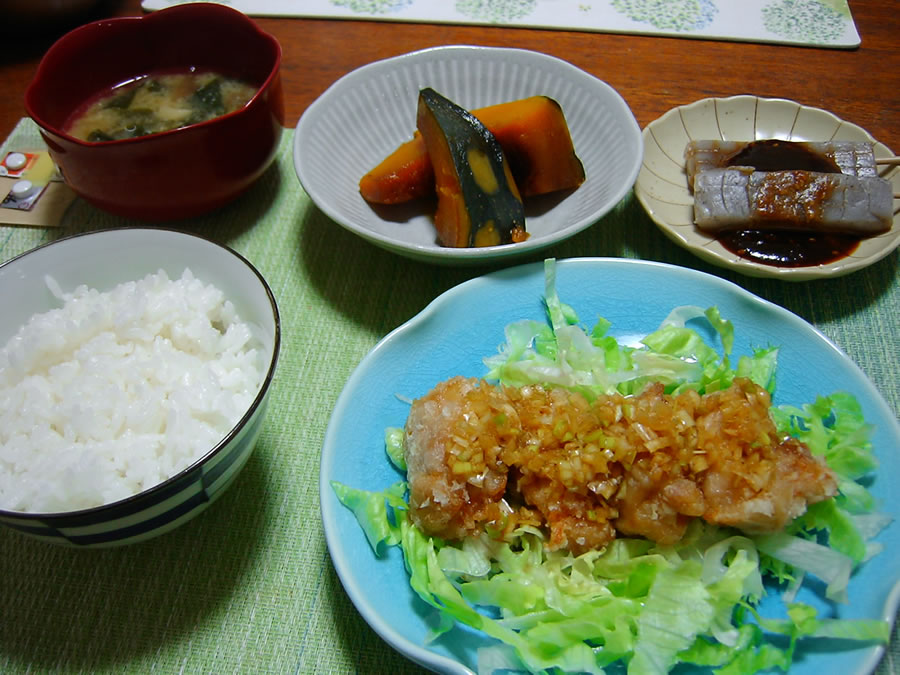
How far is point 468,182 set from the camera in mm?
2016

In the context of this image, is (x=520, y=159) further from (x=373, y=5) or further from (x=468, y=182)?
(x=373, y=5)

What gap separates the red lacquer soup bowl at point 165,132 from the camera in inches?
77.1

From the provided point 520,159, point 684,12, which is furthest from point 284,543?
point 684,12

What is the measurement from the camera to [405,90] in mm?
2496

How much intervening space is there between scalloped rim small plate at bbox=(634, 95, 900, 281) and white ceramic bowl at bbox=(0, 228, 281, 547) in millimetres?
1322

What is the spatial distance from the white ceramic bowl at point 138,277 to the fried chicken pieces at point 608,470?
0.41m

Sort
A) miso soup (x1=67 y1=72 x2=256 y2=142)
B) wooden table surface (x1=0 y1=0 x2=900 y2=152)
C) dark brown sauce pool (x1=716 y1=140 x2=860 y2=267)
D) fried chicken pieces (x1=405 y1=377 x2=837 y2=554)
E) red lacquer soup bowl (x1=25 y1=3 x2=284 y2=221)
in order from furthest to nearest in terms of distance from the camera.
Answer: wooden table surface (x1=0 y1=0 x2=900 y2=152)
miso soup (x1=67 y1=72 x2=256 y2=142)
dark brown sauce pool (x1=716 y1=140 x2=860 y2=267)
red lacquer soup bowl (x1=25 y1=3 x2=284 y2=221)
fried chicken pieces (x1=405 y1=377 x2=837 y2=554)

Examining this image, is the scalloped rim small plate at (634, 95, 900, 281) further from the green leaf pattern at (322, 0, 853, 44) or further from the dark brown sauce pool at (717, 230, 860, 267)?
the green leaf pattern at (322, 0, 853, 44)

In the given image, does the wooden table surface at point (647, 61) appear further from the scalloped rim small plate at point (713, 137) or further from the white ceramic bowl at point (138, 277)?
the white ceramic bowl at point (138, 277)

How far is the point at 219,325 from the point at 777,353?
1.51m

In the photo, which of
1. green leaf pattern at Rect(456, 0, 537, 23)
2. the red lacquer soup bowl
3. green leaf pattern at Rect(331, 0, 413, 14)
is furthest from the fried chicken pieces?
green leaf pattern at Rect(331, 0, 413, 14)

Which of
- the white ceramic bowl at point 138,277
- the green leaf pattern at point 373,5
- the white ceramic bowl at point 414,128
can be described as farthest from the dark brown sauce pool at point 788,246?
the green leaf pattern at point 373,5

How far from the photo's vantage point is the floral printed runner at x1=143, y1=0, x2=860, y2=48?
302 centimetres

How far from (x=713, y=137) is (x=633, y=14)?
104cm
